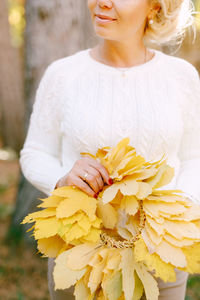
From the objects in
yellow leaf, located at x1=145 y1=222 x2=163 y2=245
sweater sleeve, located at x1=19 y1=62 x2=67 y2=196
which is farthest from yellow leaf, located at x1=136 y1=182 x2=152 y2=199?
sweater sleeve, located at x1=19 y1=62 x2=67 y2=196

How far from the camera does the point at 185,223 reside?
47.0 inches

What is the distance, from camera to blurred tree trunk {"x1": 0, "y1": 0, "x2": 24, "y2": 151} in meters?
5.78

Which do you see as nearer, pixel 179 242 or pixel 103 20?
pixel 179 242

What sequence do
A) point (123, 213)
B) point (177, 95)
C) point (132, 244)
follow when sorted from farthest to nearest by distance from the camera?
point (177, 95) → point (123, 213) → point (132, 244)

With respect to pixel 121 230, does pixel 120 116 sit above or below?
above

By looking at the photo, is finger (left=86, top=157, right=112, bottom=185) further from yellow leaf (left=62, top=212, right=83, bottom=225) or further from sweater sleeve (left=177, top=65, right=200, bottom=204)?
sweater sleeve (left=177, top=65, right=200, bottom=204)

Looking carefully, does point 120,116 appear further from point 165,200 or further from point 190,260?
point 190,260

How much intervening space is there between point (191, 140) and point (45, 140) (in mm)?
698

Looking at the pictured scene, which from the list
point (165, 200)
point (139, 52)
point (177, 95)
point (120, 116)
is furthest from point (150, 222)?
point (139, 52)

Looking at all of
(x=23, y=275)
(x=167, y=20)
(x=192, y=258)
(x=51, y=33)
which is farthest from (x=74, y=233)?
(x=23, y=275)

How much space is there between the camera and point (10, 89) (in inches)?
235

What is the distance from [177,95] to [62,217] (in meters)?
0.81

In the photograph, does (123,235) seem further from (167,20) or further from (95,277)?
(167,20)

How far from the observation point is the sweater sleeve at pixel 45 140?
166 centimetres
